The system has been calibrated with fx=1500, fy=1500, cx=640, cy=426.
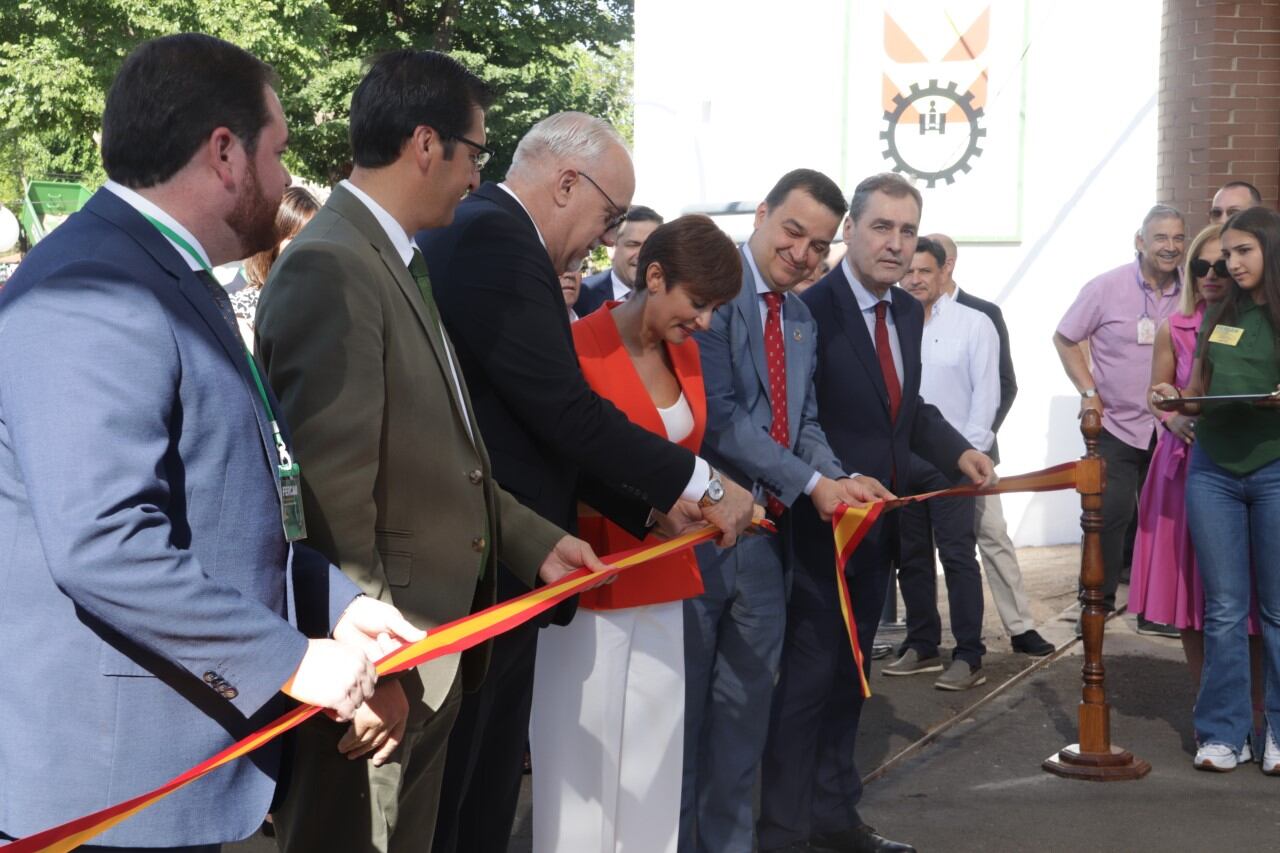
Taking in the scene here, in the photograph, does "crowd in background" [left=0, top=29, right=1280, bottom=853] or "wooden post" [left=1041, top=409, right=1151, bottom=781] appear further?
"wooden post" [left=1041, top=409, right=1151, bottom=781]

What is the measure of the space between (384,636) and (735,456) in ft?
7.20

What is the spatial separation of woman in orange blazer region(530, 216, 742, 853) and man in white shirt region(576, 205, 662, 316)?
11.3 ft

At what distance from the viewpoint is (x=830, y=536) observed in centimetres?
495

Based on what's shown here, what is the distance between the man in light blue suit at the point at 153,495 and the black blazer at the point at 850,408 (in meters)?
2.72

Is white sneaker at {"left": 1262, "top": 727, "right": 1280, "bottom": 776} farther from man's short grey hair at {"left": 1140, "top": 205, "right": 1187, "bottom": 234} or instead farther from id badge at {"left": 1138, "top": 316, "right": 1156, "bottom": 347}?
man's short grey hair at {"left": 1140, "top": 205, "right": 1187, "bottom": 234}

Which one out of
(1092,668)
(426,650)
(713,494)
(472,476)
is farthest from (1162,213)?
(426,650)

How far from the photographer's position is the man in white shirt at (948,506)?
25.5 feet

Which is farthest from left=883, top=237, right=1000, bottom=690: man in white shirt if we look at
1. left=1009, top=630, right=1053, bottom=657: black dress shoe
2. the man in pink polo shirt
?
the man in pink polo shirt

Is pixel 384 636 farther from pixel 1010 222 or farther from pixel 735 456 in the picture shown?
pixel 1010 222

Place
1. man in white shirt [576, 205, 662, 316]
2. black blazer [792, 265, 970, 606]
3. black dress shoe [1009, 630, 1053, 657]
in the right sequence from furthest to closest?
black dress shoe [1009, 630, 1053, 657] → man in white shirt [576, 205, 662, 316] → black blazer [792, 265, 970, 606]

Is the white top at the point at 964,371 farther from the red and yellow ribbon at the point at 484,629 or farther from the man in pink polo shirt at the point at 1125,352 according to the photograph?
the red and yellow ribbon at the point at 484,629

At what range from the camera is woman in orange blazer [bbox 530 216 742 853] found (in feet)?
12.8

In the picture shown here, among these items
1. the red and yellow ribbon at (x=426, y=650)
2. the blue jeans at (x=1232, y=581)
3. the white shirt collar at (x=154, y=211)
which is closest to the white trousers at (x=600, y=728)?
the red and yellow ribbon at (x=426, y=650)

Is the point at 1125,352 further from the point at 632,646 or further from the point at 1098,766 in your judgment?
the point at 632,646
